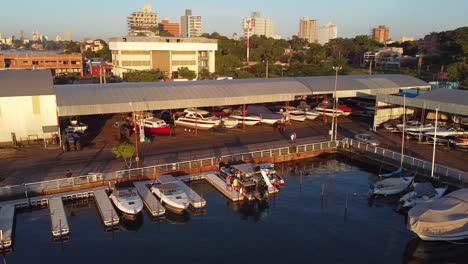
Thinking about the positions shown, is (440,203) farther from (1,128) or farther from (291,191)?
(1,128)

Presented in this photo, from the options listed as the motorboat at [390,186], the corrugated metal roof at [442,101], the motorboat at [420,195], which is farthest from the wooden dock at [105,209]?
the corrugated metal roof at [442,101]

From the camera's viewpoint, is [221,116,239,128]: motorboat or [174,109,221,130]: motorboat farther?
[221,116,239,128]: motorboat

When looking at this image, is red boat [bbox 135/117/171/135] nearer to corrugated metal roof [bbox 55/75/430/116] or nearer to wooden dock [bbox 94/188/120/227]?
corrugated metal roof [bbox 55/75/430/116]

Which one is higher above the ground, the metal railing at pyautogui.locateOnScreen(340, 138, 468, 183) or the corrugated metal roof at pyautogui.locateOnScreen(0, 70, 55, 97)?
the corrugated metal roof at pyautogui.locateOnScreen(0, 70, 55, 97)

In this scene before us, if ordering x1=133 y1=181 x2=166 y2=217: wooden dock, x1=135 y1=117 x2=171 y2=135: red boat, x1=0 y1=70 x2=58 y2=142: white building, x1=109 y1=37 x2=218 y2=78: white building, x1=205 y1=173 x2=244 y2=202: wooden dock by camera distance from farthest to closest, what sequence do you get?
x1=109 y1=37 x2=218 y2=78: white building, x1=135 y1=117 x2=171 y2=135: red boat, x1=0 y1=70 x2=58 y2=142: white building, x1=205 y1=173 x2=244 y2=202: wooden dock, x1=133 y1=181 x2=166 y2=217: wooden dock

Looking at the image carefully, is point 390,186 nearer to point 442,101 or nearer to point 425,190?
point 425,190

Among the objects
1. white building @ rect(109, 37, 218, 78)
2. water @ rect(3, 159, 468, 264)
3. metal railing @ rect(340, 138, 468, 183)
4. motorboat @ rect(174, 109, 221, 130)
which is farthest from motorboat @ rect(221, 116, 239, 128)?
white building @ rect(109, 37, 218, 78)

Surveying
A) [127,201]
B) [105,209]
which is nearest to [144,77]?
[127,201]
